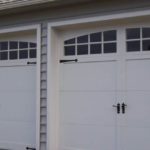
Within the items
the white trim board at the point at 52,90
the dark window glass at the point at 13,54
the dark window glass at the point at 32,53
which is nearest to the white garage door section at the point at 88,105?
the white trim board at the point at 52,90

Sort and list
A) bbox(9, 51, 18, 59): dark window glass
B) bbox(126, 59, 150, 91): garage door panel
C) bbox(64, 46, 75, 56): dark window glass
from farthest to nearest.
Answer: bbox(9, 51, 18, 59): dark window glass → bbox(64, 46, 75, 56): dark window glass → bbox(126, 59, 150, 91): garage door panel

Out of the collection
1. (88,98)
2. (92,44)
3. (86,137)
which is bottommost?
(86,137)

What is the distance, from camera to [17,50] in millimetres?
7551

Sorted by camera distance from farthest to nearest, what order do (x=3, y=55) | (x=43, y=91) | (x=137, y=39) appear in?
(x=3, y=55), (x=43, y=91), (x=137, y=39)

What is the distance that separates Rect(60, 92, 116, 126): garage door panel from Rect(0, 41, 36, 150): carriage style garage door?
76cm

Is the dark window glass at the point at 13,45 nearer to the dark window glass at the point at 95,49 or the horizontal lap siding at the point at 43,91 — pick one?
the horizontal lap siding at the point at 43,91

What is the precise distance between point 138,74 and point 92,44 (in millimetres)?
1084

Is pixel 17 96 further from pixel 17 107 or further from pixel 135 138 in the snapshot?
pixel 135 138

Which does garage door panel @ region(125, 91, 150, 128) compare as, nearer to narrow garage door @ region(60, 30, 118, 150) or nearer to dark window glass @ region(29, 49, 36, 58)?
narrow garage door @ region(60, 30, 118, 150)

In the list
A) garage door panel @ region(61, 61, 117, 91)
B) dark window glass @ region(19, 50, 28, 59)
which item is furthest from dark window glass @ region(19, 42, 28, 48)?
garage door panel @ region(61, 61, 117, 91)

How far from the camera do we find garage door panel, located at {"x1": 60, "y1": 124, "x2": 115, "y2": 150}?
6.32 metres

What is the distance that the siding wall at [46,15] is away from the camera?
6.11 meters

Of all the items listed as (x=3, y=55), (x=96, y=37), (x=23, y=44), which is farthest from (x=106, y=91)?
(x=3, y=55)

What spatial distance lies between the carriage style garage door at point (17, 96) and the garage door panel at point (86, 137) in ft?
2.48
